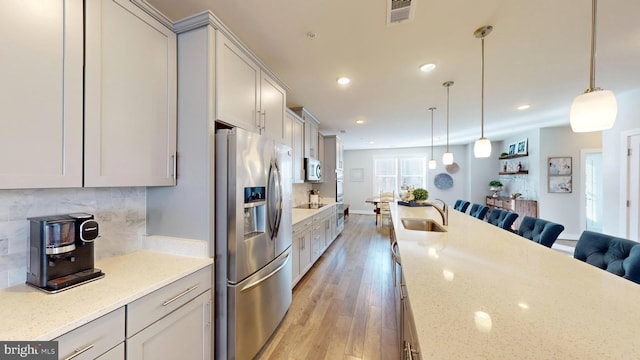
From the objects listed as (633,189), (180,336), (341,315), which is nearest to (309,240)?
(341,315)

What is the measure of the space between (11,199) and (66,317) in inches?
28.8

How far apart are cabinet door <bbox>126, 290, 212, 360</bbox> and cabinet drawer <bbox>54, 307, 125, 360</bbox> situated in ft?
0.27

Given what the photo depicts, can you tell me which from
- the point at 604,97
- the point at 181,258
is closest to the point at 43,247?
the point at 181,258

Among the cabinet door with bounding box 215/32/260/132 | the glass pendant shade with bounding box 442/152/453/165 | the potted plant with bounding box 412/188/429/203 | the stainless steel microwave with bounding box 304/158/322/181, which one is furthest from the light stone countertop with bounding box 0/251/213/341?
the glass pendant shade with bounding box 442/152/453/165

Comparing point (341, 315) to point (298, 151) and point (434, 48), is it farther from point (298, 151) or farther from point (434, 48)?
point (434, 48)

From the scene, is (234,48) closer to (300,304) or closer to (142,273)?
(142,273)

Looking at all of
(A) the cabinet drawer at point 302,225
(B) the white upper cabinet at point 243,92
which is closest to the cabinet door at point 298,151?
(A) the cabinet drawer at point 302,225

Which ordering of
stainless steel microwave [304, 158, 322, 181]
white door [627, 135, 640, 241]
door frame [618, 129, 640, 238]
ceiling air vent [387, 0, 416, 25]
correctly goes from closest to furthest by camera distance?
ceiling air vent [387, 0, 416, 25]
white door [627, 135, 640, 241]
door frame [618, 129, 640, 238]
stainless steel microwave [304, 158, 322, 181]

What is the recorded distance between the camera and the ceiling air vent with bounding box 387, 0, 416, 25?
58.8 inches

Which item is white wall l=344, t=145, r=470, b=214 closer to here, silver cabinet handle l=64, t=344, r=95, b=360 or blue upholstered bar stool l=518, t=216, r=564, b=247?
blue upholstered bar stool l=518, t=216, r=564, b=247

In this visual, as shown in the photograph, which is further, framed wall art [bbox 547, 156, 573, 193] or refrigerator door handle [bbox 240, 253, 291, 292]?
framed wall art [bbox 547, 156, 573, 193]

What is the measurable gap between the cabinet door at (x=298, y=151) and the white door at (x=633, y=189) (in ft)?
14.8

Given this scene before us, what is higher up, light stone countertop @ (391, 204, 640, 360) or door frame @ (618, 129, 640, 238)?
door frame @ (618, 129, 640, 238)

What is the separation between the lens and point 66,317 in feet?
2.77
